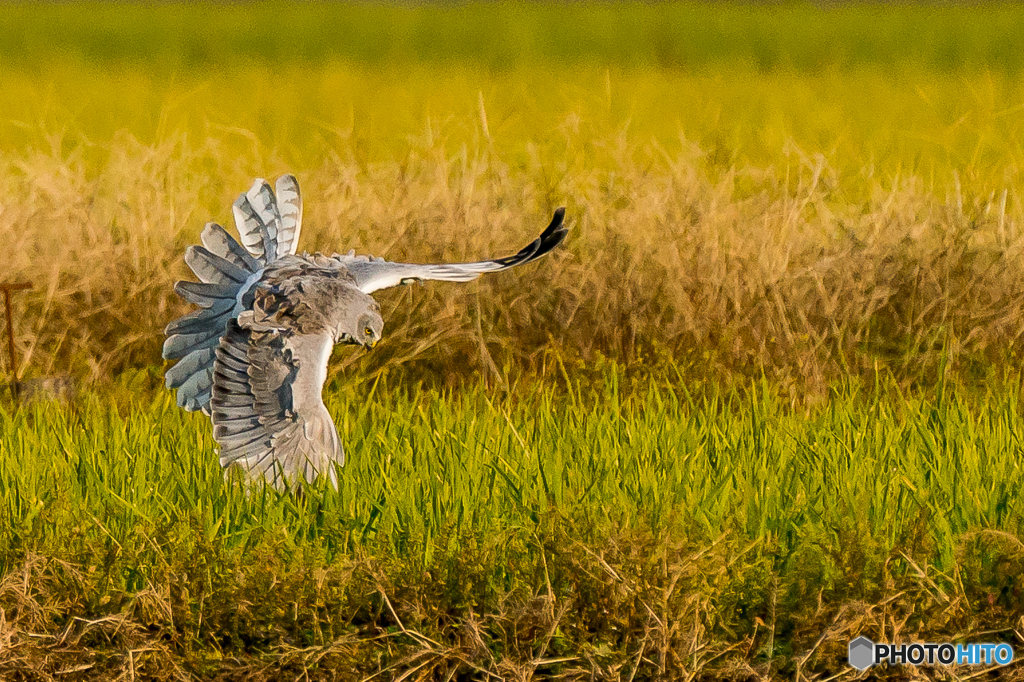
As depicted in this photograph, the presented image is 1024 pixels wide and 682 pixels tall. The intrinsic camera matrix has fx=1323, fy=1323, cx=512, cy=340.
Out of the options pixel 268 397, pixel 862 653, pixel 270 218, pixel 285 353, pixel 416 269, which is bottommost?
pixel 862 653

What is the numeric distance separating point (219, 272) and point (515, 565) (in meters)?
1.20

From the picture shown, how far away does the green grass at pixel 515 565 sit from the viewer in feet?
9.63

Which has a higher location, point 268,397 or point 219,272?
point 219,272

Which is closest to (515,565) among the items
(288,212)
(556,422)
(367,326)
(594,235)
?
(367,326)

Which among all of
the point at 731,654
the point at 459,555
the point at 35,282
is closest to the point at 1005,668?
the point at 731,654

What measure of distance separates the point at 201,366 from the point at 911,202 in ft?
11.5

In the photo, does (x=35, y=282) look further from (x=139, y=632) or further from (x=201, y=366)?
(x=139, y=632)

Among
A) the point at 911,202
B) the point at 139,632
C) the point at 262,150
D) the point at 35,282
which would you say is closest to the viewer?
the point at 139,632

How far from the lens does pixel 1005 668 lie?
3.02 m

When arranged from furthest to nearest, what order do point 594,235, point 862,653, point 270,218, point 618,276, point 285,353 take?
point 594,235, point 618,276, point 270,218, point 285,353, point 862,653

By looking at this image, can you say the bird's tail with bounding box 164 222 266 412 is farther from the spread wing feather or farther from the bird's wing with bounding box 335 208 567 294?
the bird's wing with bounding box 335 208 567 294

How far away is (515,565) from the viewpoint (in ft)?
9.91

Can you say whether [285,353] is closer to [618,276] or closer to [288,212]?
[288,212]

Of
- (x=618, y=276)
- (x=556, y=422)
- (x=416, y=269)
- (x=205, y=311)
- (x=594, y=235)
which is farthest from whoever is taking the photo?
(x=594, y=235)
